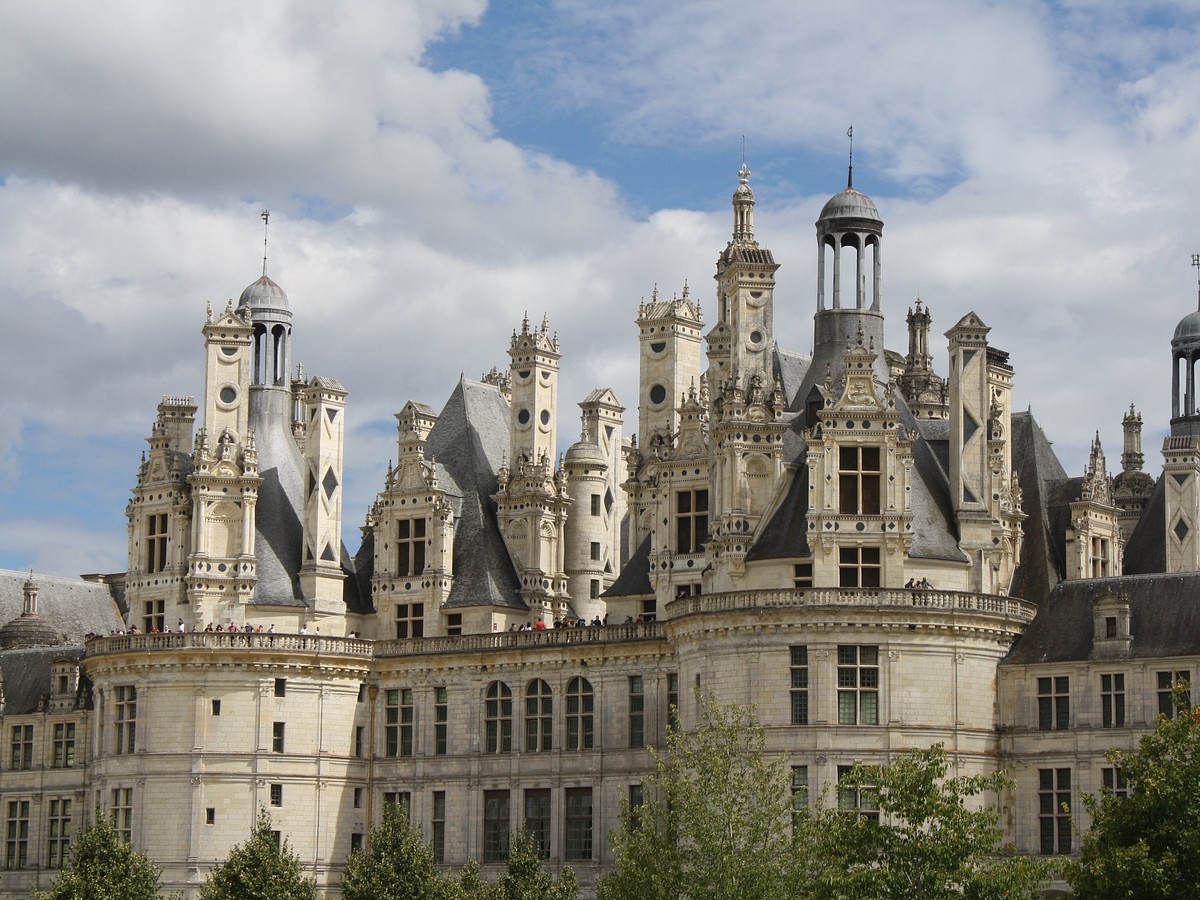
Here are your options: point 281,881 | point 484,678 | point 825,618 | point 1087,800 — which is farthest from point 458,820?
point 1087,800

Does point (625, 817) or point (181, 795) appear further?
point (181, 795)

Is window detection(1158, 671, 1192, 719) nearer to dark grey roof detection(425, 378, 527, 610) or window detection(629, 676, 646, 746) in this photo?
window detection(629, 676, 646, 746)

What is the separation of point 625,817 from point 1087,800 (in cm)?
1506

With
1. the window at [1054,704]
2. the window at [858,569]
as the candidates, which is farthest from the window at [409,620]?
the window at [1054,704]

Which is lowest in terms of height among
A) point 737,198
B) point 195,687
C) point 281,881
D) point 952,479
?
point 281,881

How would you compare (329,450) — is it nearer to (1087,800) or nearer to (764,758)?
(764,758)

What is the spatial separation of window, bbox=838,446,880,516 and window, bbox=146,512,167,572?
82.7 feet

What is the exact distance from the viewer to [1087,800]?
57.2 metres

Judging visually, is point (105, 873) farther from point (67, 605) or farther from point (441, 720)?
point (67, 605)

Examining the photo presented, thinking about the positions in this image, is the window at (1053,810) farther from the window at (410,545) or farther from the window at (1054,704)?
the window at (410,545)

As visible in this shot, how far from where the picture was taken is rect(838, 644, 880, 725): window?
71125mm

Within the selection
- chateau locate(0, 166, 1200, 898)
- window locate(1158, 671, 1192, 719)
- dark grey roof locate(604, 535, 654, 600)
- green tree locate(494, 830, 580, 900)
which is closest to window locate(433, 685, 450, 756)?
chateau locate(0, 166, 1200, 898)

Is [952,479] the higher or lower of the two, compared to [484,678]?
higher

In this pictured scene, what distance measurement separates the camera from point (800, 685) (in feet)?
235
